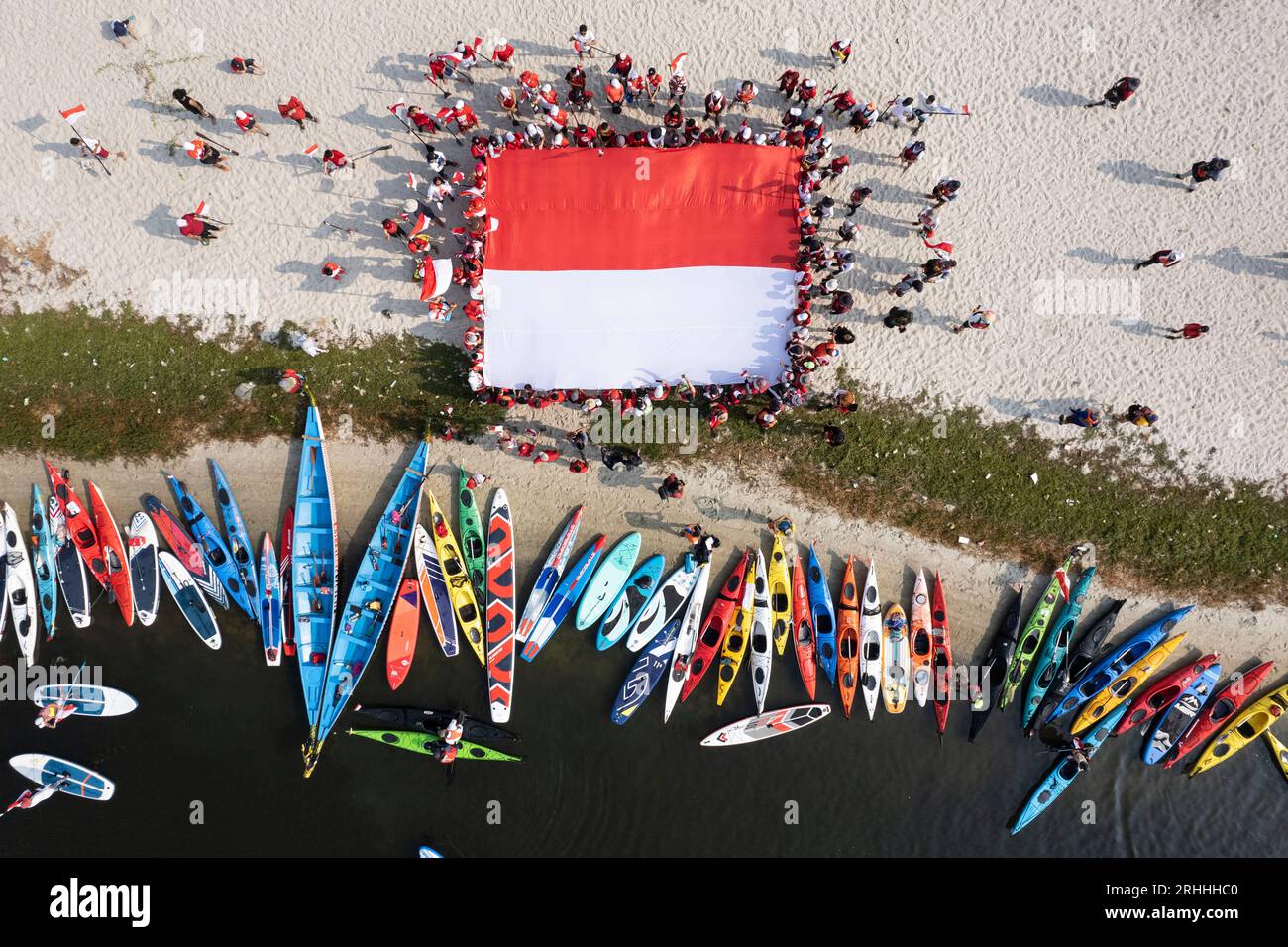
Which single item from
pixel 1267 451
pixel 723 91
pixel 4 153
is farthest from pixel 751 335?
pixel 4 153

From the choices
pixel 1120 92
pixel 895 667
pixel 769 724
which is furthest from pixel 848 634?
pixel 1120 92

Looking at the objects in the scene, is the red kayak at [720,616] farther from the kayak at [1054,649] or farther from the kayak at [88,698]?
the kayak at [88,698]

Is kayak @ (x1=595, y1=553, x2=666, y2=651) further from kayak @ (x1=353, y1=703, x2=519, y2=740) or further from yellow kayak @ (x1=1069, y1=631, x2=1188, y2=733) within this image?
yellow kayak @ (x1=1069, y1=631, x2=1188, y2=733)

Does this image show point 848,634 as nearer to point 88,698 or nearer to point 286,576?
point 286,576
